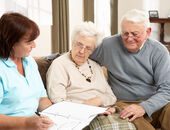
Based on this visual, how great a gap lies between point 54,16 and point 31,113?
2.81 metres

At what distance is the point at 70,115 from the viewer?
156 cm

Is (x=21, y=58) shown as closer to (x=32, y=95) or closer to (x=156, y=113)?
(x=32, y=95)

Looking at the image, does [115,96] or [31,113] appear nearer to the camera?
[31,113]

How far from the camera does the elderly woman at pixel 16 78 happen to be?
4.69 feet

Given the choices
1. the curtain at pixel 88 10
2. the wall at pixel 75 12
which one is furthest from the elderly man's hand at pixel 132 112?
the curtain at pixel 88 10

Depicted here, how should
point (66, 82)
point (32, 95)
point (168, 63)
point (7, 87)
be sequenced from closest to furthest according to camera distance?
Result: 1. point (7, 87)
2. point (32, 95)
3. point (66, 82)
4. point (168, 63)

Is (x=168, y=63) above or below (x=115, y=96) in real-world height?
above

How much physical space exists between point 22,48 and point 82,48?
0.57 metres

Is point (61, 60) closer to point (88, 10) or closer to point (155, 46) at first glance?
point (155, 46)

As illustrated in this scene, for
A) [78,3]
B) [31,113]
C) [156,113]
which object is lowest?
[156,113]

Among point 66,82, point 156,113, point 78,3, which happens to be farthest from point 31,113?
point 78,3

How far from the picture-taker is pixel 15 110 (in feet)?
5.13

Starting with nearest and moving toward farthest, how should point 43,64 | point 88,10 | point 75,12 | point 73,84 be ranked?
point 73,84 < point 43,64 < point 75,12 < point 88,10

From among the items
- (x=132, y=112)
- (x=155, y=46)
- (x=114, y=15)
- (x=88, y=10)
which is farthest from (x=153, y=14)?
(x=132, y=112)
